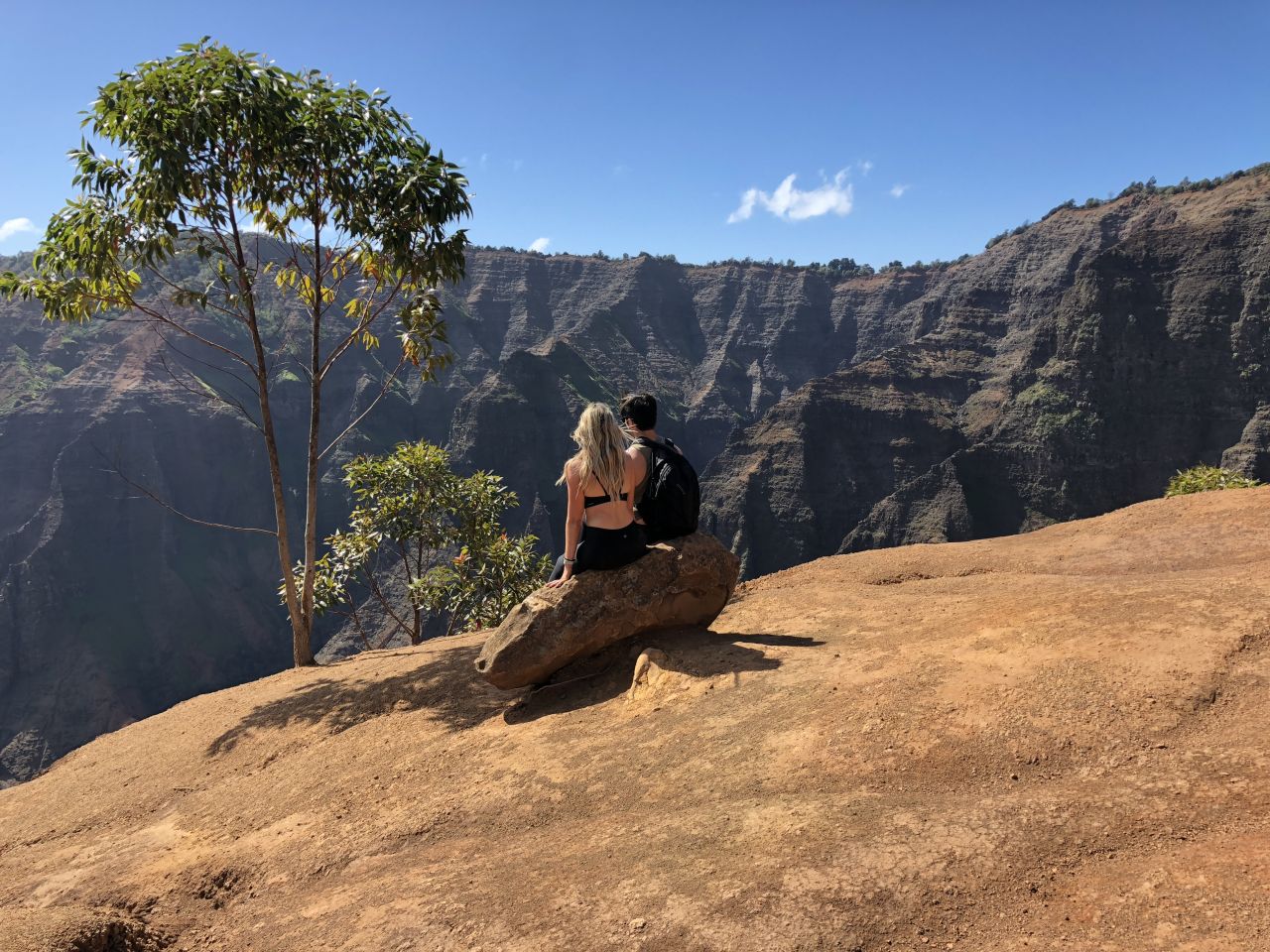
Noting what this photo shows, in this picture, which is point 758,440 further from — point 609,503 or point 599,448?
point 599,448

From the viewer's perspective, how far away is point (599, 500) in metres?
7.25

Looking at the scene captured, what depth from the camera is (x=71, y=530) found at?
73.2m

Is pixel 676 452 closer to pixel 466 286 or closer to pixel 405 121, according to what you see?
pixel 405 121

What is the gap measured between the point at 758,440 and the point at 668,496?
76.0 m

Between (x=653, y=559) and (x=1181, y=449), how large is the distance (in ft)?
237

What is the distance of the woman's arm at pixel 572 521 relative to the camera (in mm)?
7027

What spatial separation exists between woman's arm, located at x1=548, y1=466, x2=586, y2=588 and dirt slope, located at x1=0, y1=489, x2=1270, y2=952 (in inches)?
38.6

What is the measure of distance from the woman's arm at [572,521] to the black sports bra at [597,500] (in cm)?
2

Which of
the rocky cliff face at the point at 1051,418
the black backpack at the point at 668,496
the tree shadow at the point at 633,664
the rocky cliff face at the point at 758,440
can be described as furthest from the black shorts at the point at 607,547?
the rocky cliff face at the point at 1051,418

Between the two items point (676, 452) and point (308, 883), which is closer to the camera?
point (308, 883)

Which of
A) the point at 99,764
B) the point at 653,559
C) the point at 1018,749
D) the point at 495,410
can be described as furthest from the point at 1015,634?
the point at 495,410

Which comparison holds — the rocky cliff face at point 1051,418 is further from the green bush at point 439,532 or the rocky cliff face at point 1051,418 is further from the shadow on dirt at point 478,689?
the shadow on dirt at point 478,689

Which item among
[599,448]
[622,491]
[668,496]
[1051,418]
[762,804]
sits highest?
[599,448]

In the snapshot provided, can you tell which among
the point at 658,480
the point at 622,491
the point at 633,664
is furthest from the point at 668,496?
the point at 633,664
